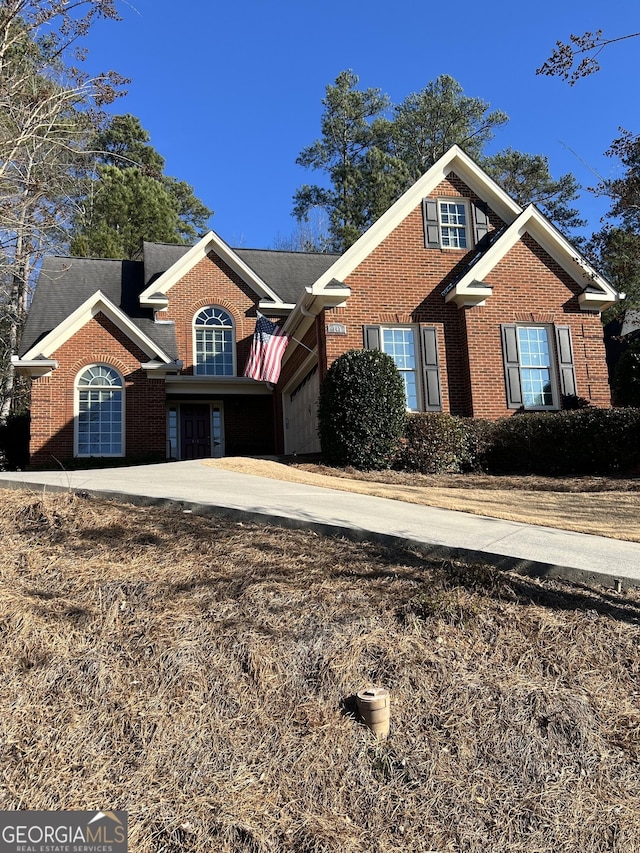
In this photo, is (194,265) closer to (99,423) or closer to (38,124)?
(99,423)

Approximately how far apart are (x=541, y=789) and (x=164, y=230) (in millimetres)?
31567

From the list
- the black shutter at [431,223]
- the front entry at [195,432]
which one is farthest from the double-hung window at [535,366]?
the front entry at [195,432]

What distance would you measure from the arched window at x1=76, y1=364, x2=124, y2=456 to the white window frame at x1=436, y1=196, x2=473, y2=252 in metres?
9.01

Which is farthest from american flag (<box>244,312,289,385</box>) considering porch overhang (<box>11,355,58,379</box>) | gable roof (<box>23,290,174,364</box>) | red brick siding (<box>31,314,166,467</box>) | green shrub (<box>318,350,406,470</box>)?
porch overhang (<box>11,355,58,379</box>)

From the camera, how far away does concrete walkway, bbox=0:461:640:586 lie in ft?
16.8

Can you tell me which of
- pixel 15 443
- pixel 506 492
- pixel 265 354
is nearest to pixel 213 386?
pixel 265 354

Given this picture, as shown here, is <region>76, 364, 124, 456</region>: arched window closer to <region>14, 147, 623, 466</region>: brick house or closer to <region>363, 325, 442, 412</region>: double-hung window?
<region>14, 147, 623, 466</region>: brick house

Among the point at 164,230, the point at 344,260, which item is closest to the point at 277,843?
the point at 344,260

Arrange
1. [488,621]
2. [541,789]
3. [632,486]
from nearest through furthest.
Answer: [541,789] → [488,621] → [632,486]

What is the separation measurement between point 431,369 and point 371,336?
1.51 metres

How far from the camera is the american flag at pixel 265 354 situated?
1507 centimetres

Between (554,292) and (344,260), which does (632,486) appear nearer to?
(554,292)

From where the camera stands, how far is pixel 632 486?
1032cm

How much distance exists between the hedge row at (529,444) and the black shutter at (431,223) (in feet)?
14.9
